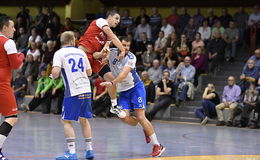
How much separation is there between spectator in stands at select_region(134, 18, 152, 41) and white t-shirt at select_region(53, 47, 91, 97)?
12718 mm

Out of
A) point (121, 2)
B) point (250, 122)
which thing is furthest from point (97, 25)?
point (121, 2)

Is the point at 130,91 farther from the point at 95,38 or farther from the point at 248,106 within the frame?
the point at 248,106

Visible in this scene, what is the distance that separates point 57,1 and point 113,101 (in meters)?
16.8

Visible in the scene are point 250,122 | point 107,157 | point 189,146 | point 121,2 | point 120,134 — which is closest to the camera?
point 107,157

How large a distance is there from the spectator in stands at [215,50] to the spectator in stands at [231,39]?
1.21 ft

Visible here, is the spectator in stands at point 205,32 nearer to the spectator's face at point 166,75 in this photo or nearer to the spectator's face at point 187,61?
the spectator's face at point 187,61

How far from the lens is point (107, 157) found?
29.2ft

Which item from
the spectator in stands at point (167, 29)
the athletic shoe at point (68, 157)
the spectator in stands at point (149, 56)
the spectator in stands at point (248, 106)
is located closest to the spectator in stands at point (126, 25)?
the spectator in stands at point (167, 29)

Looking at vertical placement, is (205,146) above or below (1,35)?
below

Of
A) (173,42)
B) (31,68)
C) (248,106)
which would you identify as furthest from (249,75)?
(31,68)

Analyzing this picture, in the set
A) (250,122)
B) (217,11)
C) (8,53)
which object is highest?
(217,11)

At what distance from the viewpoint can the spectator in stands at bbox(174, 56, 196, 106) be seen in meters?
Answer: 17.5

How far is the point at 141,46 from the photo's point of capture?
2042 centimetres

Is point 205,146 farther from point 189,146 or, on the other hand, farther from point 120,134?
point 120,134
